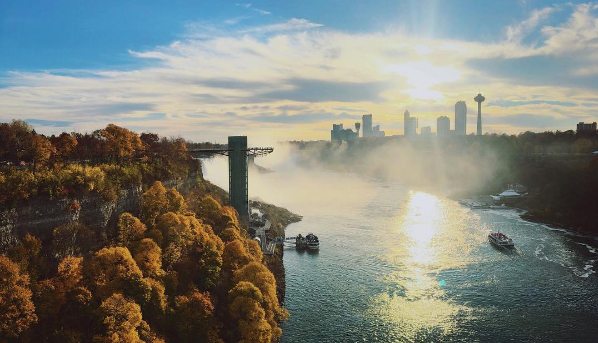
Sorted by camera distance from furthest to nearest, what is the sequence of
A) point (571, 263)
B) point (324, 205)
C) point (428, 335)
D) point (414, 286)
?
point (324, 205) → point (571, 263) → point (414, 286) → point (428, 335)

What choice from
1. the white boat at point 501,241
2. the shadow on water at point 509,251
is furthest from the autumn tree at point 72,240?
the white boat at point 501,241

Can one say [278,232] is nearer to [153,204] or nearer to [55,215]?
[153,204]

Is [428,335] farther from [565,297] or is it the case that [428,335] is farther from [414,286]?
[565,297]

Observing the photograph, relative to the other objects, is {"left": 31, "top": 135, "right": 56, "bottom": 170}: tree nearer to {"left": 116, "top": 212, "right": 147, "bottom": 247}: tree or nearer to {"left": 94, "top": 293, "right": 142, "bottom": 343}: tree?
{"left": 116, "top": 212, "right": 147, "bottom": 247}: tree

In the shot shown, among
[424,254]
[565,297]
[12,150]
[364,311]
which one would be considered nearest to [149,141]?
[12,150]

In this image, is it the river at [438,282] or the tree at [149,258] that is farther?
the river at [438,282]

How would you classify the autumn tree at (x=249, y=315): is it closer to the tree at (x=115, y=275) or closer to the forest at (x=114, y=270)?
the forest at (x=114, y=270)

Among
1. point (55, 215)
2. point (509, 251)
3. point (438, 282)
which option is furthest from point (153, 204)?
point (509, 251)
